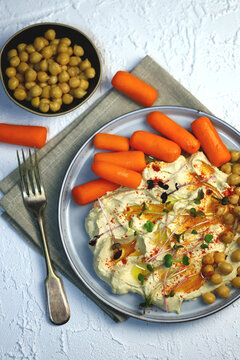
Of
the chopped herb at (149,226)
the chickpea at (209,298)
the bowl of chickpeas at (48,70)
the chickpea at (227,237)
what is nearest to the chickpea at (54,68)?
the bowl of chickpeas at (48,70)

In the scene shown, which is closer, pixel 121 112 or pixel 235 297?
pixel 235 297

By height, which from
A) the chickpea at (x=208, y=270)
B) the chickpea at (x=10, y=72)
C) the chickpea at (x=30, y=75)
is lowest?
the chickpea at (x=208, y=270)

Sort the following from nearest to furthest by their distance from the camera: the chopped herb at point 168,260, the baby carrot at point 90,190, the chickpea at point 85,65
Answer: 1. the chopped herb at point 168,260
2. the baby carrot at point 90,190
3. the chickpea at point 85,65

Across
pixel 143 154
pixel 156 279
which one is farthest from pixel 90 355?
pixel 143 154

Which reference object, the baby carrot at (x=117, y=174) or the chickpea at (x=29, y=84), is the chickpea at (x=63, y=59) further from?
the baby carrot at (x=117, y=174)

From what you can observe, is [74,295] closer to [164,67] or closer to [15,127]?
[15,127]

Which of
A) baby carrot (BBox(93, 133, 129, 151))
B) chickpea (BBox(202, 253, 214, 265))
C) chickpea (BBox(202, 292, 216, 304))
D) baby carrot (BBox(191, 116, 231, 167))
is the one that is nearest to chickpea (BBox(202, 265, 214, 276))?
chickpea (BBox(202, 253, 214, 265))
